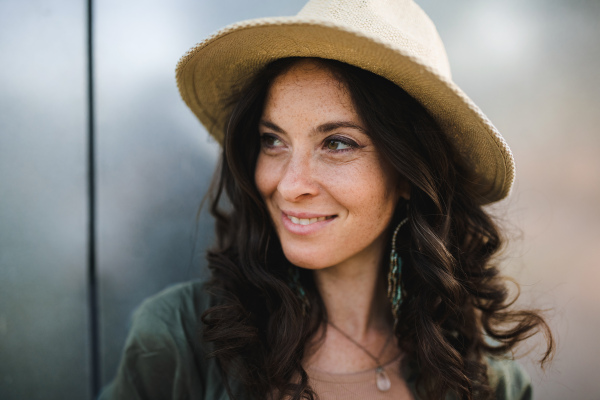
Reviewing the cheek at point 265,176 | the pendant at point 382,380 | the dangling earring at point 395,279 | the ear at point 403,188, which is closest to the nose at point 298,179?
the cheek at point 265,176

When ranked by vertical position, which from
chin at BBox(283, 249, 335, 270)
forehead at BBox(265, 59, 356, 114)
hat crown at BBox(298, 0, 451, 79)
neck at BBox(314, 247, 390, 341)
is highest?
hat crown at BBox(298, 0, 451, 79)

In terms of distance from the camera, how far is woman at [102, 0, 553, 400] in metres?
1.35

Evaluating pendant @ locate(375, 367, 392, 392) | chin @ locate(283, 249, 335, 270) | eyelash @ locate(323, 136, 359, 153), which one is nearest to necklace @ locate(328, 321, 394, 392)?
pendant @ locate(375, 367, 392, 392)

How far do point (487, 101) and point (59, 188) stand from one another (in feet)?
6.48

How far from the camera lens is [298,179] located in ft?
4.54

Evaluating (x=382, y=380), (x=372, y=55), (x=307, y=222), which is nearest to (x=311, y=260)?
(x=307, y=222)

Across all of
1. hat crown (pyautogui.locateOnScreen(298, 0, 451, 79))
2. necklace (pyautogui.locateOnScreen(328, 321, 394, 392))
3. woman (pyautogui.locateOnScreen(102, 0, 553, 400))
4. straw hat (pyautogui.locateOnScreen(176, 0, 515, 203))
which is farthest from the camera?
necklace (pyautogui.locateOnScreen(328, 321, 394, 392))

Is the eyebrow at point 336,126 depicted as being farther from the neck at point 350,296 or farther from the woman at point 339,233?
the neck at point 350,296

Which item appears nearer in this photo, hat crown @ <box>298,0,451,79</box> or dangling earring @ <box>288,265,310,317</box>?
hat crown @ <box>298,0,451,79</box>

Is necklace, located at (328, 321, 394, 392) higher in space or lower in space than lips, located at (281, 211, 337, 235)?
lower

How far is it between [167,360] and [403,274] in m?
0.97

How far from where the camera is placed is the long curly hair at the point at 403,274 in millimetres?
1407

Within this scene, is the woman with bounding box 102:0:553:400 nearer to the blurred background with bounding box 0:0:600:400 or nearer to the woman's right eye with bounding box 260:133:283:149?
the woman's right eye with bounding box 260:133:283:149

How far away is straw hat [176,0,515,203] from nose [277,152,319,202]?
0.33 meters
